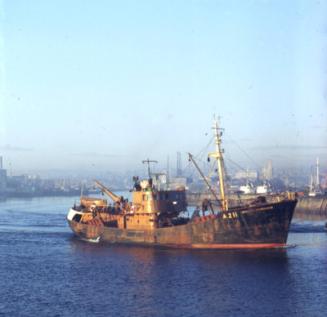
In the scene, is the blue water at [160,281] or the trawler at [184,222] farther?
the trawler at [184,222]

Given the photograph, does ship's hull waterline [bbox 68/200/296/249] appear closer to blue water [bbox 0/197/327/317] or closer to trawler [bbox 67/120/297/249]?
trawler [bbox 67/120/297/249]

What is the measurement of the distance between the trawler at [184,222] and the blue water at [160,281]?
72.0 inches

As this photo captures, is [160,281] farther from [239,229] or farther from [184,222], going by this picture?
[184,222]

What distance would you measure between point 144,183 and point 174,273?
18.6 metres

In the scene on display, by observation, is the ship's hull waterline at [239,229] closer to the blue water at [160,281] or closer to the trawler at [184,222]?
the trawler at [184,222]

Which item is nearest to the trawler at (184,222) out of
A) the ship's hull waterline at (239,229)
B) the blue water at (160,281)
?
the ship's hull waterline at (239,229)

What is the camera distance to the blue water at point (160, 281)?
123 feet

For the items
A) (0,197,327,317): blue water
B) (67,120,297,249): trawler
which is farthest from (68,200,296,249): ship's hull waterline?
(0,197,327,317): blue water

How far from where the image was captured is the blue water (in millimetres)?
37594

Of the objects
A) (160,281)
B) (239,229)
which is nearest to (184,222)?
Answer: (239,229)

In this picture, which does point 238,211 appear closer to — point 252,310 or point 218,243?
point 218,243

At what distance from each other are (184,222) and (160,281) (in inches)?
828

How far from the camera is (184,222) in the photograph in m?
66.4

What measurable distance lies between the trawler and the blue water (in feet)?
6.00
